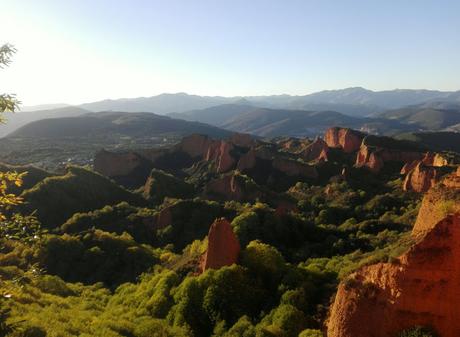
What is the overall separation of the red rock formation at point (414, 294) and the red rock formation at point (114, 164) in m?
112

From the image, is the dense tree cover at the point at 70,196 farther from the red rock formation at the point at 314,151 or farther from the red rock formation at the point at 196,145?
the red rock formation at the point at 314,151

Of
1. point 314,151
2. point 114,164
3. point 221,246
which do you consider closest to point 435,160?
point 314,151

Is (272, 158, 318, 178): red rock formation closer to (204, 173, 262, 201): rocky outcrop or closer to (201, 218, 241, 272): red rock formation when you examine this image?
(204, 173, 262, 201): rocky outcrop

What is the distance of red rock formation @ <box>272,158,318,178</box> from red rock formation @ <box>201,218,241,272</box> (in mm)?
73835

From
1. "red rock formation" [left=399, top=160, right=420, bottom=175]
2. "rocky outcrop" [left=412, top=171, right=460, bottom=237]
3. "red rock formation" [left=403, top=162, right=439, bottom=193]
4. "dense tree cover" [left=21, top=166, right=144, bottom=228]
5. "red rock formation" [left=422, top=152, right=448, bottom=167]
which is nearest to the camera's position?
"rocky outcrop" [left=412, top=171, right=460, bottom=237]

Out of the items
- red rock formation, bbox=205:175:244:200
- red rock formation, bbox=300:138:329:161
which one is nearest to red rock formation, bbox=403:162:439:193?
red rock formation, bbox=205:175:244:200

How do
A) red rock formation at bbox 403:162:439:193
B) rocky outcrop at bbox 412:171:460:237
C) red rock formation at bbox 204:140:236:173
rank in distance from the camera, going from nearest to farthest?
rocky outcrop at bbox 412:171:460:237 < red rock formation at bbox 403:162:439:193 < red rock formation at bbox 204:140:236:173

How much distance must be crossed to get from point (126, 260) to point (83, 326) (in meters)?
21.9

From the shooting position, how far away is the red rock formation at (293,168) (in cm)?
11369

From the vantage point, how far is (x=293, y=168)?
117 m

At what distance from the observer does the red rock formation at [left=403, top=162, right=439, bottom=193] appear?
270ft

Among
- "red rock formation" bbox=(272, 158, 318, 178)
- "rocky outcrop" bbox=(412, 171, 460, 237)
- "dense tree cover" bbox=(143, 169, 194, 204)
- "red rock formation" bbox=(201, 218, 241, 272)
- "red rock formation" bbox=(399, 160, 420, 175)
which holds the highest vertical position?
"rocky outcrop" bbox=(412, 171, 460, 237)

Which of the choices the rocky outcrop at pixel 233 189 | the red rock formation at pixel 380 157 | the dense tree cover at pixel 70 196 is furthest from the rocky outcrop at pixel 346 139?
the dense tree cover at pixel 70 196

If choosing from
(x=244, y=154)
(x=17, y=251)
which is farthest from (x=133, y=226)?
(x=244, y=154)
